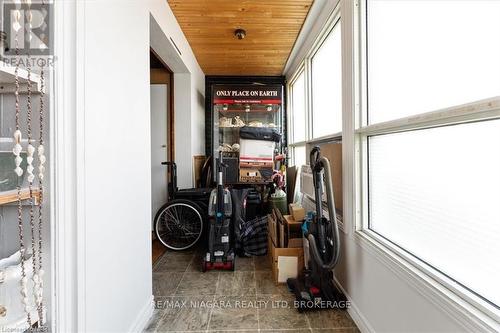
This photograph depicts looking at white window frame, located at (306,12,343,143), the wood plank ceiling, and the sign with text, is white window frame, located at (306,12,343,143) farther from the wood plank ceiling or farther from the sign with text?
the sign with text

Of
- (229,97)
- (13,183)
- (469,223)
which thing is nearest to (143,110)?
(13,183)

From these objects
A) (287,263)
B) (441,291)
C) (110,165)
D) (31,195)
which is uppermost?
(110,165)

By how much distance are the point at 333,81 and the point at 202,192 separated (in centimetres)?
199

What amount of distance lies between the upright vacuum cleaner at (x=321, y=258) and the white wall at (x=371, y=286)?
14 centimetres

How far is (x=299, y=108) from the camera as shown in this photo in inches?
158

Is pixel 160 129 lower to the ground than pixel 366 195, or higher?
higher

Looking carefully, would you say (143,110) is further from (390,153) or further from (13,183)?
(390,153)

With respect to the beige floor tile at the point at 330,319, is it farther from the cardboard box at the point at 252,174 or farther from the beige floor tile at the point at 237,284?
the cardboard box at the point at 252,174

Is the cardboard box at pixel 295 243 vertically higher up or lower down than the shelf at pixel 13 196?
lower down

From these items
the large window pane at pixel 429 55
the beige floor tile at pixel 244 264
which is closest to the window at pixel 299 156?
the beige floor tile at pixel 244 264

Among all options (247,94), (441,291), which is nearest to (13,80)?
(441,291)

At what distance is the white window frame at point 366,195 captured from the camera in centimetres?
85

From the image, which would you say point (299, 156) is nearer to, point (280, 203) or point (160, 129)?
point (280, 203)

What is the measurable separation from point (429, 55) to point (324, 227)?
4.06 feet
